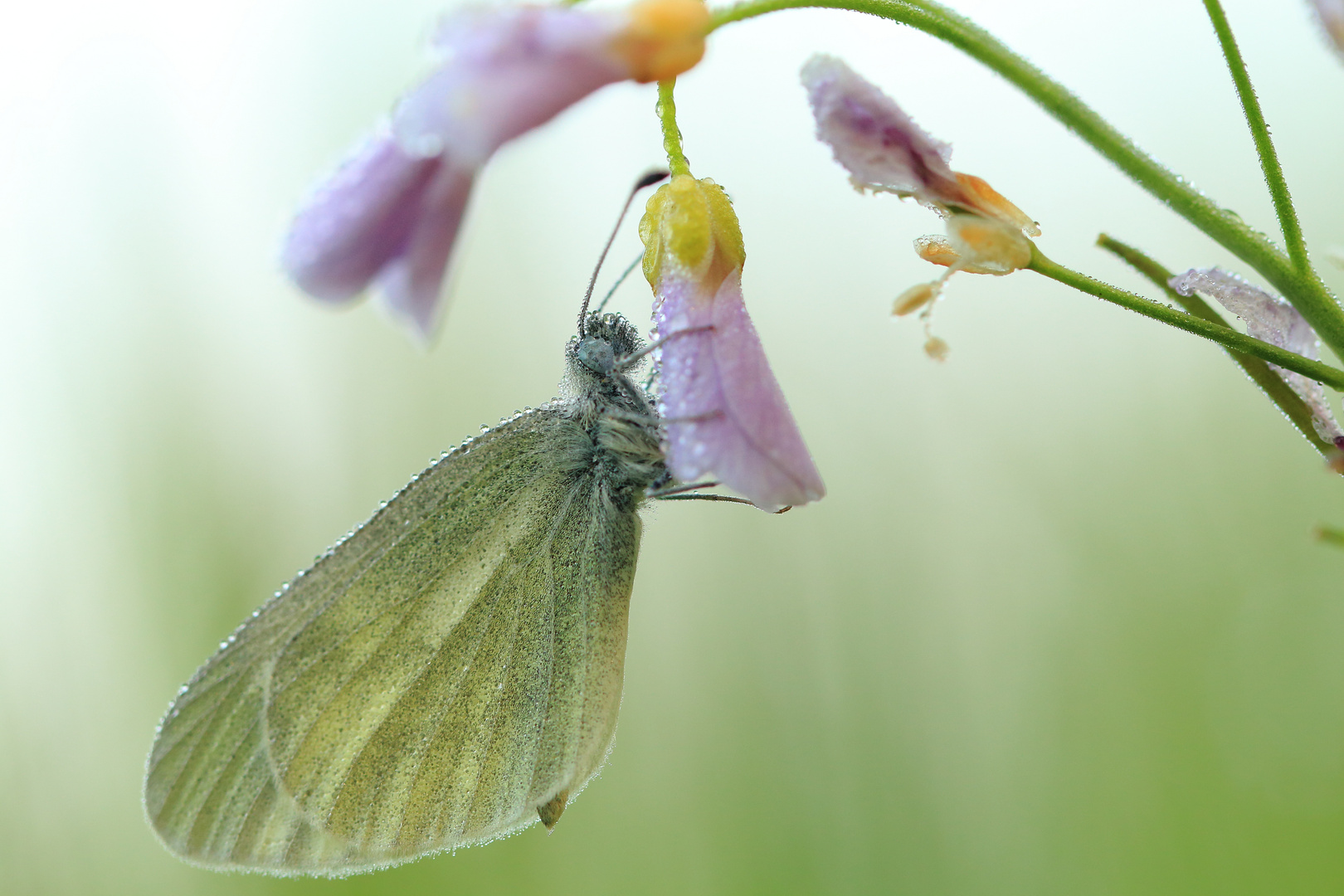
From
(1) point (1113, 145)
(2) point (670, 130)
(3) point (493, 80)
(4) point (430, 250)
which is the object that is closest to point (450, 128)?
(3) point (493, 80)

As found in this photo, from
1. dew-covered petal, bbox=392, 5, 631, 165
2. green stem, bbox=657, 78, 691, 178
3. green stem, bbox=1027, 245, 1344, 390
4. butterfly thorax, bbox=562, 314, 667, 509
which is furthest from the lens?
butterfly thorax, bbox=562, 314, 667, 509

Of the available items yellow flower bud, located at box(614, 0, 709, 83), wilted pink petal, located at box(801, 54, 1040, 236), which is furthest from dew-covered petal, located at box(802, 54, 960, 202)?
yellow flower bud, located at box(614, 0, 709, 83)

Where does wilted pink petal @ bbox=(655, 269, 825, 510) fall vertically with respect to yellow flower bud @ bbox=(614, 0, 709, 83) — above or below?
below

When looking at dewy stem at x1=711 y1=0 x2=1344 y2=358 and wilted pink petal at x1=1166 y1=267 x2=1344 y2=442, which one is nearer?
dewy stem at x1=711 y1=0 x2=1344 y2=358

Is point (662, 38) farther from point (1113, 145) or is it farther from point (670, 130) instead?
point (1113, 145)

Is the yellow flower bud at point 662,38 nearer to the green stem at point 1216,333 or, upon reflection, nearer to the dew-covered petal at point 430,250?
the dew-covered petal at point 430,250

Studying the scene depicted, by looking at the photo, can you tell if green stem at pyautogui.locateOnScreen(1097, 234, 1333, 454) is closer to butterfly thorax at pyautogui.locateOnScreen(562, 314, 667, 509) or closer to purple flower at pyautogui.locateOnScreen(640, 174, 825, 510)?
purple flower at pyautogui.locateOnScreen(640, 174, 825, 510)

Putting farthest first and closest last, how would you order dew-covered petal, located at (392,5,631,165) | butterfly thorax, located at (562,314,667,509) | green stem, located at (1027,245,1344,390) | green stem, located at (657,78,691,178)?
butterfly thorax, located at (562,314,667,509) → green stem, located at (657,78,691,178) → green stem, located at (1027,245,1344,390) → dew-covered petal, located at (392,5,631,165)

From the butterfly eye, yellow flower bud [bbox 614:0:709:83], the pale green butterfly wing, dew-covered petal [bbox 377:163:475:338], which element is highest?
the butterfly eye
